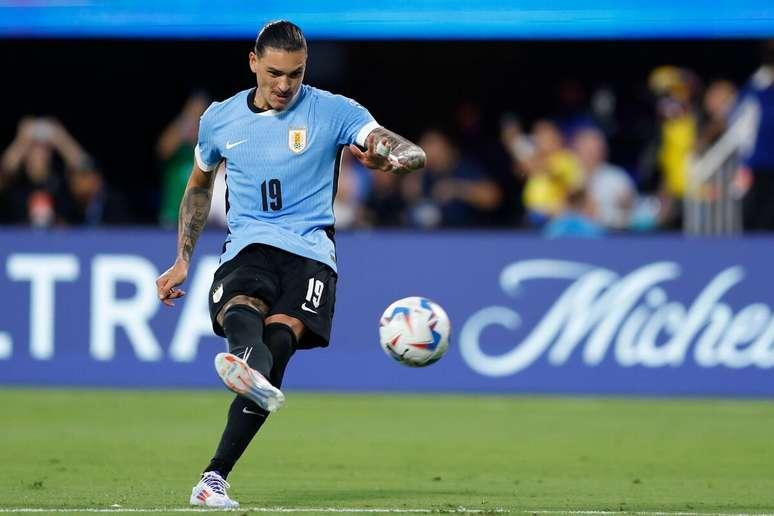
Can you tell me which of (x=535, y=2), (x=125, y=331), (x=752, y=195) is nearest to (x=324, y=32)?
(x=535, y=2)

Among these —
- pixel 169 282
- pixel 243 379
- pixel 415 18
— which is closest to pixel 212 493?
pixel 243 379

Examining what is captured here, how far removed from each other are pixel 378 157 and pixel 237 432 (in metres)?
1.48

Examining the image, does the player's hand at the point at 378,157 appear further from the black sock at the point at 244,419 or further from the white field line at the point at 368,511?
the white field line at the point at 368,511

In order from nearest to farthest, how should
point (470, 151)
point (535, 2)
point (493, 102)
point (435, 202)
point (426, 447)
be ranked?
1. point (426, 447)
2. point (535, 2)
3. point (435, 202)
4. point (470, 151)
5. point (493, 102)

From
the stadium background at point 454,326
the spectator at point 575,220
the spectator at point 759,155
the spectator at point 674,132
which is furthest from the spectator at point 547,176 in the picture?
the spectator at point 759,155

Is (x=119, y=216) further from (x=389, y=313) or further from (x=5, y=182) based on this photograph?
(x=389, y=313)

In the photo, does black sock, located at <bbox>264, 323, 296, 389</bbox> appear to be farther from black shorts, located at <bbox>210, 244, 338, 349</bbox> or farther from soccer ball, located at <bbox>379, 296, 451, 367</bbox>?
soccer ball, located at <bbox>379, 296, 451, 367</bbox>

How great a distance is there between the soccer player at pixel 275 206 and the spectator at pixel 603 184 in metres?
9.34

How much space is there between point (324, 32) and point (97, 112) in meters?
4.98

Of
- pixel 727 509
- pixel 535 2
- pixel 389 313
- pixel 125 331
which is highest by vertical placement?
pixel 535 2

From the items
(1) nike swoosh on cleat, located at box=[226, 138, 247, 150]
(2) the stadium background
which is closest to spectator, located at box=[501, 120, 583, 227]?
(2) the stadium background

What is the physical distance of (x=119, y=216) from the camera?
17.3 meters

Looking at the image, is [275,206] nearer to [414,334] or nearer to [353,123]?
[353,123]

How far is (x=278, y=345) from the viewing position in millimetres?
7957
